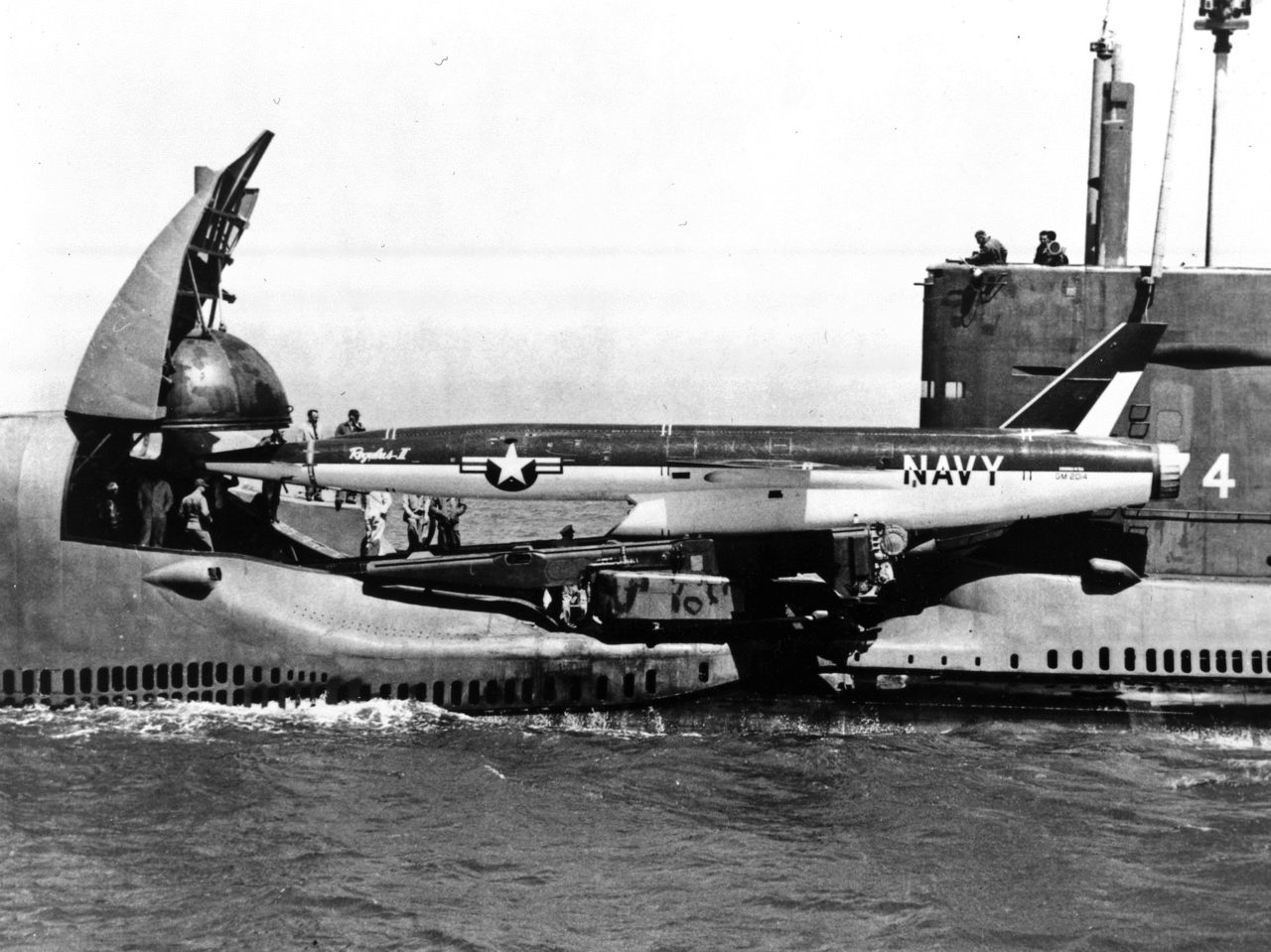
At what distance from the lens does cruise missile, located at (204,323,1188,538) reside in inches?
791

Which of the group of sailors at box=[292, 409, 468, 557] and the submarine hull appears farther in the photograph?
the group of sailors at box=[292, 409, 468, 557]

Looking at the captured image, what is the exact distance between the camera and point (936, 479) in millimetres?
20734

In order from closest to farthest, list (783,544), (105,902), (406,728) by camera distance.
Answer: (105,902)
(406,728)
(783,544)

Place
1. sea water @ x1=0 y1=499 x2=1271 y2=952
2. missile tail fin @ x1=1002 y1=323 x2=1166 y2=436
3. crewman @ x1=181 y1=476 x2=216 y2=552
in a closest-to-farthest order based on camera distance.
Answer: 1. sea water @ x1=0 y1=499 x2=1271 y2=952
2. missile tail fin @ x1=1002 y1=323 x2=1166 y2=436
3. crewman @ x1=181 y1=476 x2=216 y2=552

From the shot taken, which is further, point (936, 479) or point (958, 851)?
point (936, 479)


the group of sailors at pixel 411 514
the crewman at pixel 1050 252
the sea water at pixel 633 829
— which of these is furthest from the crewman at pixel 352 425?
the crewman at pixel 1050 252

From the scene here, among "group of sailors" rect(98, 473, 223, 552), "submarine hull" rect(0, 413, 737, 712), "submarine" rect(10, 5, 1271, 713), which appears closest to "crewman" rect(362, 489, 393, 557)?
"group of sailors" rect(98, 473, 223, 552)

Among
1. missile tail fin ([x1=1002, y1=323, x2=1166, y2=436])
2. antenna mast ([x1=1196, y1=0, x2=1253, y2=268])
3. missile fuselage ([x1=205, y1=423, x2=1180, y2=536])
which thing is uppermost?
antenna mast ([x1=1196, y1=0, x2=1253, y2=268])

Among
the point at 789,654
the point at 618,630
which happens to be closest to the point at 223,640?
the point at 618,630

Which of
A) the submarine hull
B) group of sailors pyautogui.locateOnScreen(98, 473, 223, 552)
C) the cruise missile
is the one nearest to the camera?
the submarine hull

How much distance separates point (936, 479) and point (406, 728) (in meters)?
8.02

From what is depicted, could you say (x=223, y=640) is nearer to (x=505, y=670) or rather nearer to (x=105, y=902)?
(x=505, y=670)

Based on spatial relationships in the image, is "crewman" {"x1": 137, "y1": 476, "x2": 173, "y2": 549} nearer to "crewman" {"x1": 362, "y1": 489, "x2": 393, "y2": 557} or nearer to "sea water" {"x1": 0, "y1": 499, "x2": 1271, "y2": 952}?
"sea water" {"x1": 0, "y1": 499, "x2": 1271, "y2": 952}

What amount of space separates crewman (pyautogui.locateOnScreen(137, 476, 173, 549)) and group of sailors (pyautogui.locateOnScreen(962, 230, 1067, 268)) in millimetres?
11741
